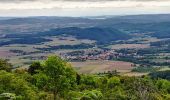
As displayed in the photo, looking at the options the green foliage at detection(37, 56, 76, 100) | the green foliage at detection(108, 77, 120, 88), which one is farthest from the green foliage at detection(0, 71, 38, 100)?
the green foliage at detection(108, 77, 120, 88)

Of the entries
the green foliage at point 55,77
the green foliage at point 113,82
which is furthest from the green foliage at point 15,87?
the green foliage at point 113,82

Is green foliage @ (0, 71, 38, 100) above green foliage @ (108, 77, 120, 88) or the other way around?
above

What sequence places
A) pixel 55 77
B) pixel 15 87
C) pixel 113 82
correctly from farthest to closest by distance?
pixel 113 82 < pixel 55 77 < pixel 15 87

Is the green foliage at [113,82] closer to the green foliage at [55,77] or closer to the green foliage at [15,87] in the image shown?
the green foliage at [55,77]

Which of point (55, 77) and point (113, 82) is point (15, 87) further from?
point (113, 82)

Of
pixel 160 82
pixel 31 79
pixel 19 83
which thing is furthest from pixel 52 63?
pixel 160 82

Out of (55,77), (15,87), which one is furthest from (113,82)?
(15,87)

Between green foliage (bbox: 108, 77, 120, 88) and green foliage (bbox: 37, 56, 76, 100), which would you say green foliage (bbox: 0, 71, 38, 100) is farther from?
green foliage (bbox: 108, 77, 120, 88)

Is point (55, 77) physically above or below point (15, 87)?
above

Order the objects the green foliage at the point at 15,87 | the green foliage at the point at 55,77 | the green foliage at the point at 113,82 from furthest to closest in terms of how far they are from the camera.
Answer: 1. the green foliage at the point at 113,82
2. the green foliage at the point at 55,77
3. the green foliage at the point at 15,87

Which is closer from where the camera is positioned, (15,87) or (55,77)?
(15,87)

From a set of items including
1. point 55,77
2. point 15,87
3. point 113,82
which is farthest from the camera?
point 113,82
